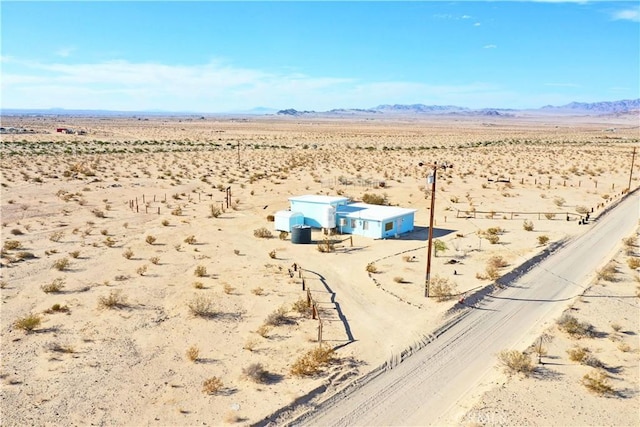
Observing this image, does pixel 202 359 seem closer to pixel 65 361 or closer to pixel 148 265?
pixel 65 361

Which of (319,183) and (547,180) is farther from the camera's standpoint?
(547,180)

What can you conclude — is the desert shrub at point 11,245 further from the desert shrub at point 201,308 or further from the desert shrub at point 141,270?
the desert shrub at point 201,308

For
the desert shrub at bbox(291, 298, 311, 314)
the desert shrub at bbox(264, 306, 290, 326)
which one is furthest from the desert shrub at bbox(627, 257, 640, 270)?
the desert shrub at bbox(264, 306, 290, 326)

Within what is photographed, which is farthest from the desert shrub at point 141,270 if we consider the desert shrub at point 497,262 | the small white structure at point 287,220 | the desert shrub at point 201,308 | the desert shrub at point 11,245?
the desert shrub at point 497,262

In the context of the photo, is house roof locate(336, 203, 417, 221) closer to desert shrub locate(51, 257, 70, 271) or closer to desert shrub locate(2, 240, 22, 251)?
desert shrub locate(51, 257, 70, 271)

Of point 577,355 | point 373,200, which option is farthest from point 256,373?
point 373,200

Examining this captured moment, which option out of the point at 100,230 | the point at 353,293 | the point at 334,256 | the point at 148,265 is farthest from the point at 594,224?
the point at 100,230
